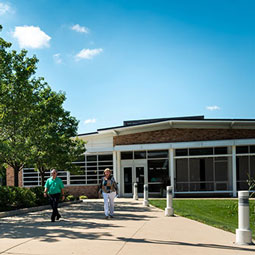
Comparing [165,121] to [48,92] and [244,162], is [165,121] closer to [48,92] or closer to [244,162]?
[244,162]

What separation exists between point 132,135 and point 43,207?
40.5ft

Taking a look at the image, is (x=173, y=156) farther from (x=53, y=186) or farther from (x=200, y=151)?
(x=53, y=186)

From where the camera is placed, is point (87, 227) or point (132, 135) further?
point (132, 135)

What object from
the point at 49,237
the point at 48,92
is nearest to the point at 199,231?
the point at 49,237

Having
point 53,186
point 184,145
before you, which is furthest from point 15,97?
point 184,145

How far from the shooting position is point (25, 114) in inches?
558

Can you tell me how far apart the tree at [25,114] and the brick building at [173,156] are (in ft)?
29.3

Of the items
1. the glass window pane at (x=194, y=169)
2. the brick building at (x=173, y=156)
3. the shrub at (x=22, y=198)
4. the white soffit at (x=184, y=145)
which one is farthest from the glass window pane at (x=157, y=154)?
the shrub at (x=22, y=198)

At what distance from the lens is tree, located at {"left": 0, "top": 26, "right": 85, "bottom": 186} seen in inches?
528

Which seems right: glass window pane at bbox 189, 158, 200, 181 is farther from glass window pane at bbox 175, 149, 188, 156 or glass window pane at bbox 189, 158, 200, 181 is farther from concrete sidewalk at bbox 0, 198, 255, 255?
concrete sidewalk at bbox 0, 198, 255, 255

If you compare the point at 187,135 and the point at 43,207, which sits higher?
the point at 187,135

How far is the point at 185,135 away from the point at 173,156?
1792mm

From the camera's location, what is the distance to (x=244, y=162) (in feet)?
93.3

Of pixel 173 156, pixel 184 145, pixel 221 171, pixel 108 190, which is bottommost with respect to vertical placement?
pixel 221 171
